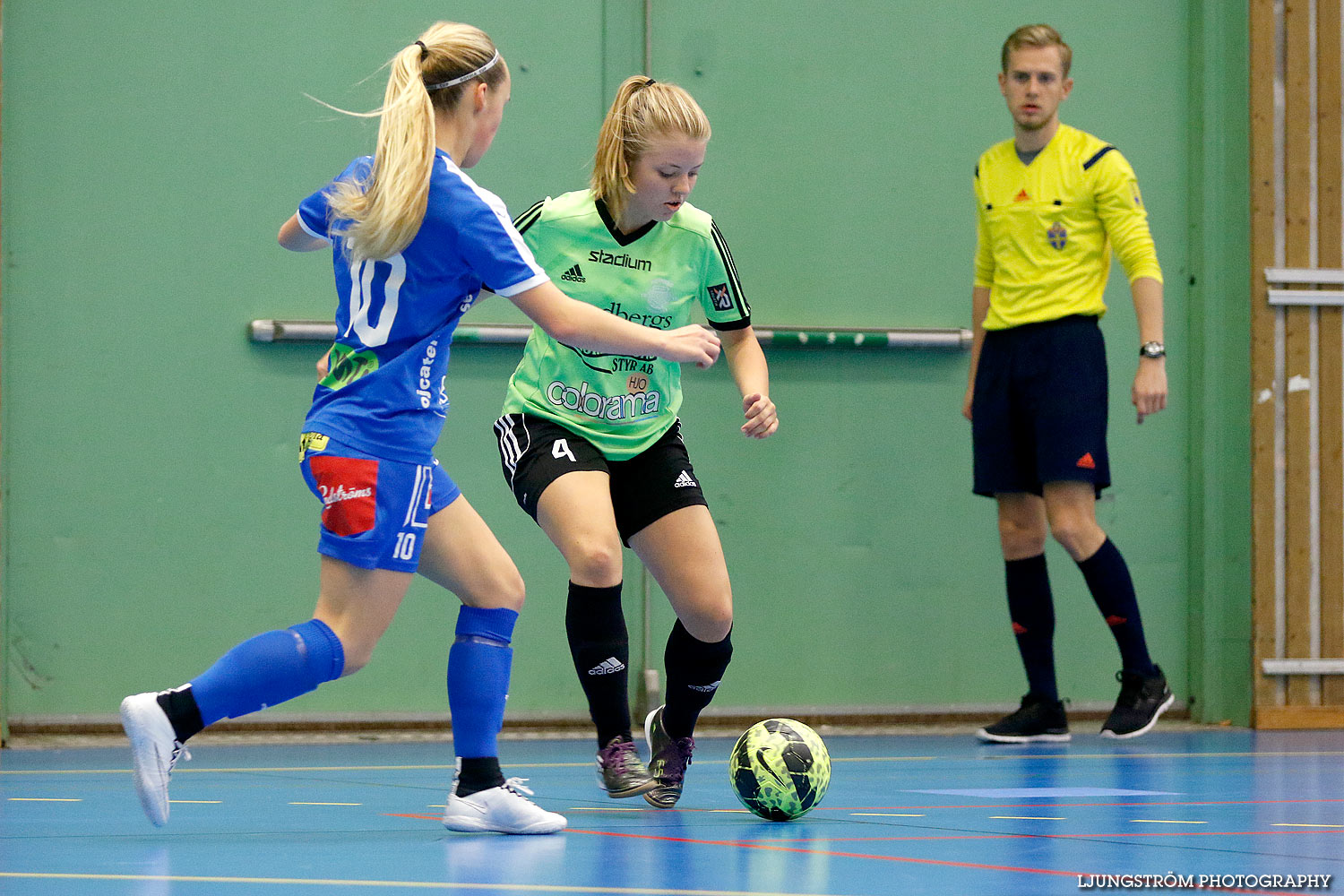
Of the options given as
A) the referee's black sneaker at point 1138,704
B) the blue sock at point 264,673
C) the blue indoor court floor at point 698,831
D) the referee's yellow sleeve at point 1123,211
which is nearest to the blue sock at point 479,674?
the blue indoor court floor at point 698,831

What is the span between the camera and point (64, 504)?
5910 millimetres

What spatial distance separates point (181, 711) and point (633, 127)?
169cm

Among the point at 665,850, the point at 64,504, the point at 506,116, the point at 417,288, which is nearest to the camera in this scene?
the point at 665,850

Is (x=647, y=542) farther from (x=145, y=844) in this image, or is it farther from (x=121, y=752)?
(x=121, y=752)

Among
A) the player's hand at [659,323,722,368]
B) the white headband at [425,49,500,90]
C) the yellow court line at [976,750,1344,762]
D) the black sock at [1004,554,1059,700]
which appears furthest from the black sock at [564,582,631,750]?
the black sock at [1004,554,1059,700]

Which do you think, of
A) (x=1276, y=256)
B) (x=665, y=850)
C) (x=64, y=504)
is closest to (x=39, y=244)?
(x=64, y=504)

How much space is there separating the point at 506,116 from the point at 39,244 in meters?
1.75

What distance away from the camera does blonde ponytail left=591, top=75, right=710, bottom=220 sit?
3.77 m

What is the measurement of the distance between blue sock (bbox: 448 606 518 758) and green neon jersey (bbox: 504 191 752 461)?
701mm

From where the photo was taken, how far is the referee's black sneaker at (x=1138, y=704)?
591 centimetres

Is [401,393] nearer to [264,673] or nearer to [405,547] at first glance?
[405,547]

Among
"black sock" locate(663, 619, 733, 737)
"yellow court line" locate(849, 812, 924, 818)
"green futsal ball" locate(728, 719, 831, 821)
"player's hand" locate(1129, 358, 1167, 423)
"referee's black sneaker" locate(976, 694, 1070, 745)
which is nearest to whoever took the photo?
"green futsal ball" locate(728, 719, 831, 821)

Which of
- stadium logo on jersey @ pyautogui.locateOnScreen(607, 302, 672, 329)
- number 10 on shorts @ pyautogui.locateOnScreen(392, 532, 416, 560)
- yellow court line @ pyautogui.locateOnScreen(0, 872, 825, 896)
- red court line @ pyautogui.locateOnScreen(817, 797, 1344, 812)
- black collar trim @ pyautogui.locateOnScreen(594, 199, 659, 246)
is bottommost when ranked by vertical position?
red court line @ pyautogui.locateOnScreen(817, 797, 1344, 812)

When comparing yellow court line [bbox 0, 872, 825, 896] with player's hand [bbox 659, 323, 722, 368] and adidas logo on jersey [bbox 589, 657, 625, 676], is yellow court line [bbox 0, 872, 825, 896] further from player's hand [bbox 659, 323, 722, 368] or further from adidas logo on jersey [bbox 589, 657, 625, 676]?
adidas logo on jersey [bbox 589, 657, 625, 676]
